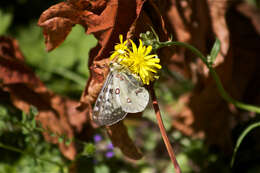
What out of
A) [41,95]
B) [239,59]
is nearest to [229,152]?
[239,59]

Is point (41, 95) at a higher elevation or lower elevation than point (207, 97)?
higher

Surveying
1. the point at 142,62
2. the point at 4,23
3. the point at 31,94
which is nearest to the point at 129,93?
the point at 142,62

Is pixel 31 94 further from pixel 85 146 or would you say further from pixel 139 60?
pixel 139 60

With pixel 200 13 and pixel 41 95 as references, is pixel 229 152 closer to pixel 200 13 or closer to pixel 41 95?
pixel 200 13

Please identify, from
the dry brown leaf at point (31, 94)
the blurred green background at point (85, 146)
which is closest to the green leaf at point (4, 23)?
the blurred green background at point (85, 146)

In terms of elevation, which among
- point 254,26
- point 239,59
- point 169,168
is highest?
point 254,26

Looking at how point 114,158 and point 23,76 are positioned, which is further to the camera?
point 114,158
